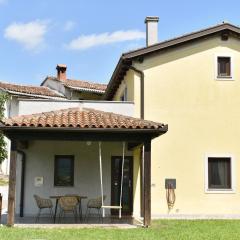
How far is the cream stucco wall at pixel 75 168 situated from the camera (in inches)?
693

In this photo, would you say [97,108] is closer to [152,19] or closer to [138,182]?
[138,182]

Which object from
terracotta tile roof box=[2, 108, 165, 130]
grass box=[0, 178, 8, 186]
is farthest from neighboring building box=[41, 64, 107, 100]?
Result: terracotta tile roof box=[2, 108, 165, 130]

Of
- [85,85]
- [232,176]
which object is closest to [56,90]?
[85,85]

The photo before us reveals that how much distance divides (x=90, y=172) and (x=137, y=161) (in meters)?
1.82

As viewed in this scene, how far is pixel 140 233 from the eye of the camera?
12.8m

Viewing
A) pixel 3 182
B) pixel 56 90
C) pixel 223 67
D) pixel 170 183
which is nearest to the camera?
A: pixel 170 183

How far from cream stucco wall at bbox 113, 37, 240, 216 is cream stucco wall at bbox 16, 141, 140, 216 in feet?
5.25

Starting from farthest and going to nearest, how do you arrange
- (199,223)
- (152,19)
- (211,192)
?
(152,19) → (211,192) → (199,223)

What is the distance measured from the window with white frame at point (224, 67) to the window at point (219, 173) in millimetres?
3161

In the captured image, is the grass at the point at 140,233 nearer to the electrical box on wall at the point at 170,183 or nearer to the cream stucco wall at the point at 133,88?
the electrical box on wall at the point at 170,183

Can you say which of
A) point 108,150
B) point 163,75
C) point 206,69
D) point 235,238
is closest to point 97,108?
point 108,150

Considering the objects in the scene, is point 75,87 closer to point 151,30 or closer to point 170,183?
point 151,30

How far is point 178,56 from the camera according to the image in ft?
60.0

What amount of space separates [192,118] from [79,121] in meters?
5.22
